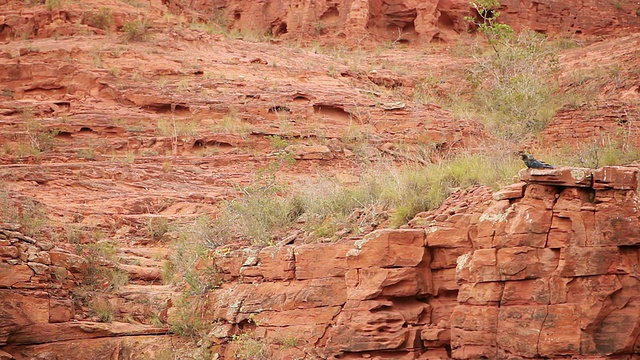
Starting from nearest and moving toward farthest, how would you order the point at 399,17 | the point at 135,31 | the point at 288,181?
1. the point at 288,181
2. the point at 135,31
3. the point at 399,17

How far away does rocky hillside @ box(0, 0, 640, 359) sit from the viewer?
11352 mm

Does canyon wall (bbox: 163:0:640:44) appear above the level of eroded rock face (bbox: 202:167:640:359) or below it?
below

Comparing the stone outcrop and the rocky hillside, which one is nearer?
the rocky hillside

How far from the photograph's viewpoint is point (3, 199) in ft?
57.9

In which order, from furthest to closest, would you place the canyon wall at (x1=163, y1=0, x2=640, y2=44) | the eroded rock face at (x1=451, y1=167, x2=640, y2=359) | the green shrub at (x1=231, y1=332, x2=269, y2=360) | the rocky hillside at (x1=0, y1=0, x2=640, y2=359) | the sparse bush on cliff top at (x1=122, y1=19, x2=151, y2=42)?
the canyon wall at (x1=163, y1=0, x2=640, y2=44) → the sparse bush on cliff top at (x1=122, y1=19, x2=151, y2=42) → the green shrub at (x1=231, y1=332, x2=269, y2=360) → the rocky hillside at (x1=0, y1=0, x2=640, y2=359) → the eroded rock face at (x1=451, y1=167, x2=640, y2=359)

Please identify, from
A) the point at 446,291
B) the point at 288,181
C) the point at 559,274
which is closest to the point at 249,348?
the point at 446,291

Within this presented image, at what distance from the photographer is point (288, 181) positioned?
62.4 feet

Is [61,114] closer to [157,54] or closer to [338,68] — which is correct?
[157,54]

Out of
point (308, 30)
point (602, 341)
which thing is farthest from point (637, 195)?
point (308, 30)

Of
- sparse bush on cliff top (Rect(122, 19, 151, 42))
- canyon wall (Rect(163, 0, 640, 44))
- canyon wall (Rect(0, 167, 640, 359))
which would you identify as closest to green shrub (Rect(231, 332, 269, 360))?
canyon wall (Rect(0, 167, 640, 359))

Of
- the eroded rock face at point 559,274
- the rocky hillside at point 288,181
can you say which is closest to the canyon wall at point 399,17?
the rocky hillside at point 288,181

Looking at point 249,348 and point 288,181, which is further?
point 288,181

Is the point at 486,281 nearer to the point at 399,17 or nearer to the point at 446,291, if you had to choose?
the point at 446,291

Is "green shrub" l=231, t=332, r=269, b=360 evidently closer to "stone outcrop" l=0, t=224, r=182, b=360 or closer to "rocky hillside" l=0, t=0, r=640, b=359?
"rocky hillside" l=0, t=0, r=640, b=359
